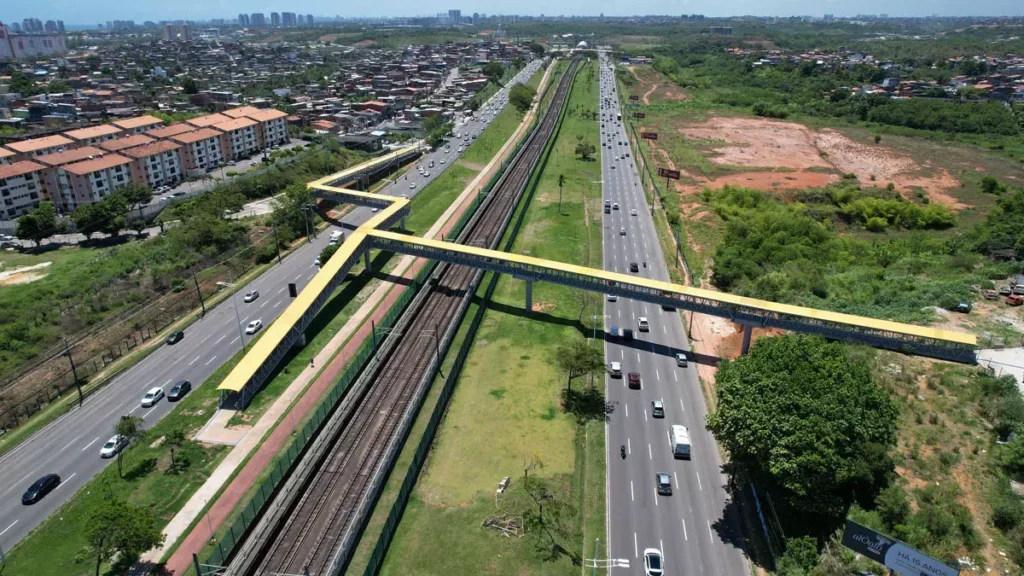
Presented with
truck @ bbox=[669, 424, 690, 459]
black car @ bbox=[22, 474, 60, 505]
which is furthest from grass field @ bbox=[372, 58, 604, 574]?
black car @ bbox=[22, 474, 60, 505]

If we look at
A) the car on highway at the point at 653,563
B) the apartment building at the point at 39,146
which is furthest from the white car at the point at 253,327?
the apartment building at the point at 39,146

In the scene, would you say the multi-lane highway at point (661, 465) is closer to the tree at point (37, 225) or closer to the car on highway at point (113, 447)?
the car on highway at point (113, 447)

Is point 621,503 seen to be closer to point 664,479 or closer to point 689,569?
point 664,479

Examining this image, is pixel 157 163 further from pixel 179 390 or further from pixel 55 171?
pixel 179 390

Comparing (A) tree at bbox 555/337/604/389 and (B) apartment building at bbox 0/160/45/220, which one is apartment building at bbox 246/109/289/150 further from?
(A) tree at bbox 555/337/604/389

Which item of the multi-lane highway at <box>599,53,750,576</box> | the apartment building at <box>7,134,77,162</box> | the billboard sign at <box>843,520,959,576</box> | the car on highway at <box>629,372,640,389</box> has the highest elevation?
the apartment building at <box>7,134,77,162</box>

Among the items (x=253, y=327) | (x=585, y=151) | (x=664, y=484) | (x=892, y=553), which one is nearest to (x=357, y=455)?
(x=664, y=484)
